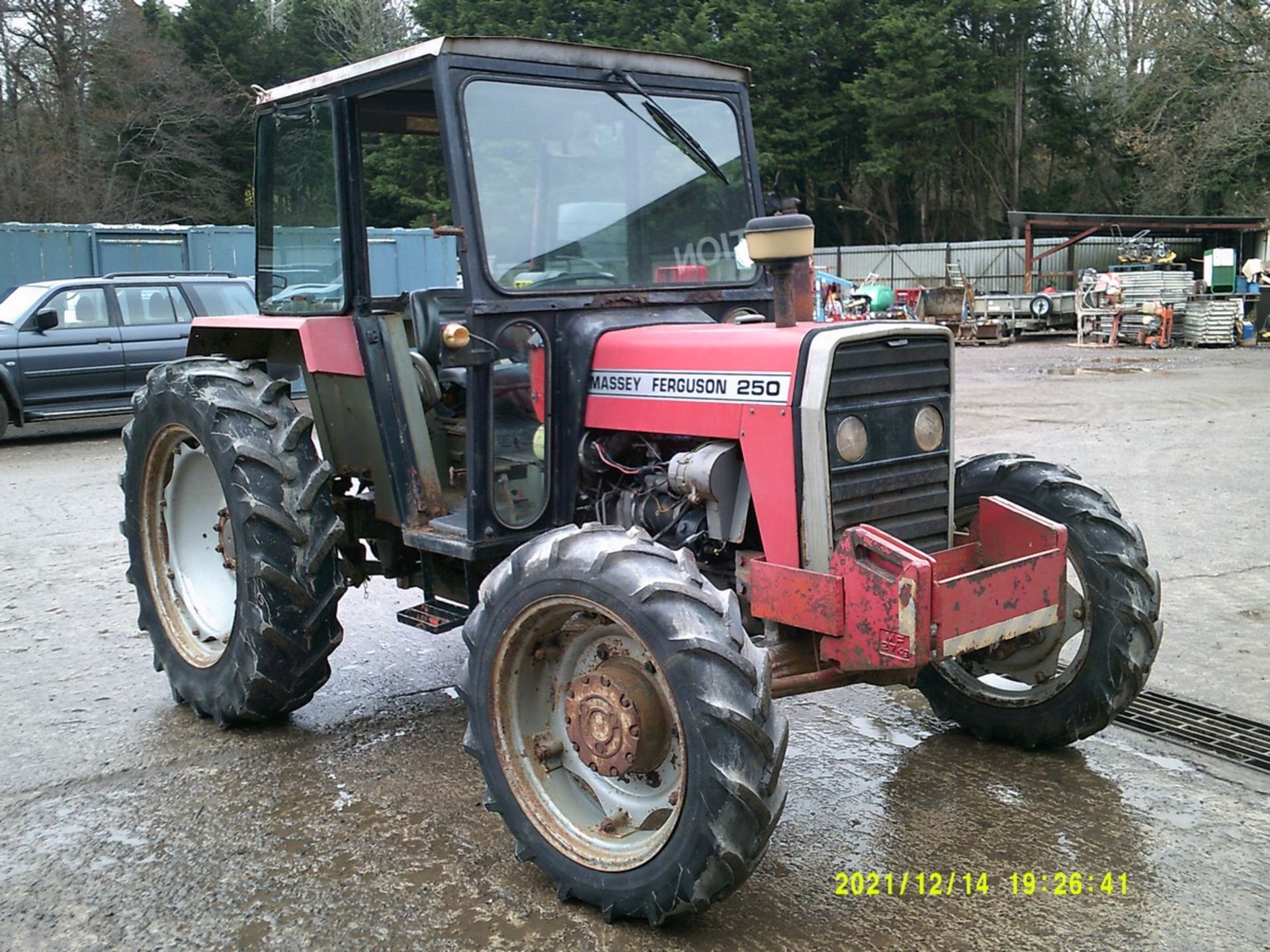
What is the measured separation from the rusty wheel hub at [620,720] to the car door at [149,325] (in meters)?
11.8

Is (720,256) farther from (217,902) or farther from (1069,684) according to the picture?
(217,902)

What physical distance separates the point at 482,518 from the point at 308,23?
38.8 m

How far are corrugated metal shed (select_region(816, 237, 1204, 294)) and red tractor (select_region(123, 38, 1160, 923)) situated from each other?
28399mm

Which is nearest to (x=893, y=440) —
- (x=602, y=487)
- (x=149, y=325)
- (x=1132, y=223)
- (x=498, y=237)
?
(x=602, y=487)

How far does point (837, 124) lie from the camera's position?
39062 millimetres

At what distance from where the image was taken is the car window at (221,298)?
14383mm

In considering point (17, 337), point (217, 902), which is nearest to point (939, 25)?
point (17, 337)

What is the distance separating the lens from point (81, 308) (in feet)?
45.4

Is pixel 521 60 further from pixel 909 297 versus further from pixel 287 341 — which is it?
pixel 909 297

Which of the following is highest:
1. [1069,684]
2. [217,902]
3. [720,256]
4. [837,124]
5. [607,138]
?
[837,124]

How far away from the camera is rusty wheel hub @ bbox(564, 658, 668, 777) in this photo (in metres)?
3.25

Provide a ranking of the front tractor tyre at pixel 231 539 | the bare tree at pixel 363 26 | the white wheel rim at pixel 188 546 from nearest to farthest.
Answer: the front tractor tyre at pixel 231 539, the white wheel rim at pixel 188 546, the bare tree at pixel 363 26

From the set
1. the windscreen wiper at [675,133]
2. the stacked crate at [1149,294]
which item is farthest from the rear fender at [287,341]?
the stacked crate at [1149,294]

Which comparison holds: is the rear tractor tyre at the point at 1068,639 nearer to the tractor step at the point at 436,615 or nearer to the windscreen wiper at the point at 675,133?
the windscreen wiper at the point at 675,133
